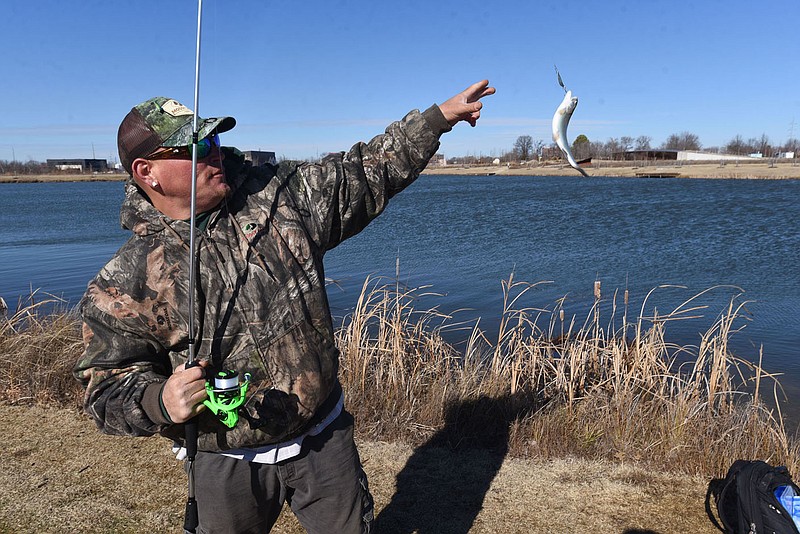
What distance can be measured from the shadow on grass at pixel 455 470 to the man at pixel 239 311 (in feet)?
4.55

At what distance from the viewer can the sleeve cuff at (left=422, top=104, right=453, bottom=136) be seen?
259 cm

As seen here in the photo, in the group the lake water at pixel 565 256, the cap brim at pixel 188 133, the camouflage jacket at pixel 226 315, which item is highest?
the cap brim at pixel 188 133

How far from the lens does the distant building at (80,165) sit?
109375 mm

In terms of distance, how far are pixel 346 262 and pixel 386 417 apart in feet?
37.5

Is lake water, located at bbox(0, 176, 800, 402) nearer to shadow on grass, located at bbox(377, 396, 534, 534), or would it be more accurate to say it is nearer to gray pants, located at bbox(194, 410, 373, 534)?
shadow on grass, located at bbox(377, 396, 534, 534)

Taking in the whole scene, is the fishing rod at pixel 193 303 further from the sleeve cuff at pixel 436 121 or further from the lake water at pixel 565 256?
the lake water at pixel 565 256

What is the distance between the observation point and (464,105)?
258cm

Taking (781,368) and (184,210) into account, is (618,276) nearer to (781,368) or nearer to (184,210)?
(781,368)

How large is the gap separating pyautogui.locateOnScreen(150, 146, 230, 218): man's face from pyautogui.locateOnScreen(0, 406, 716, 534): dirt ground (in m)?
2.31

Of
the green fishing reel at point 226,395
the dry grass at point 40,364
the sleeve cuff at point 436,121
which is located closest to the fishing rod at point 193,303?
the green fishing reel at point 226,395

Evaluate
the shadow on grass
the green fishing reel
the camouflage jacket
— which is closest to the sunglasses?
the camouflage jacket

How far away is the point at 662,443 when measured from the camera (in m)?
4.47

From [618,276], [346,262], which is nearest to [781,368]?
[618,276]

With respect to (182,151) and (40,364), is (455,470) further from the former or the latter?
(40,364)
